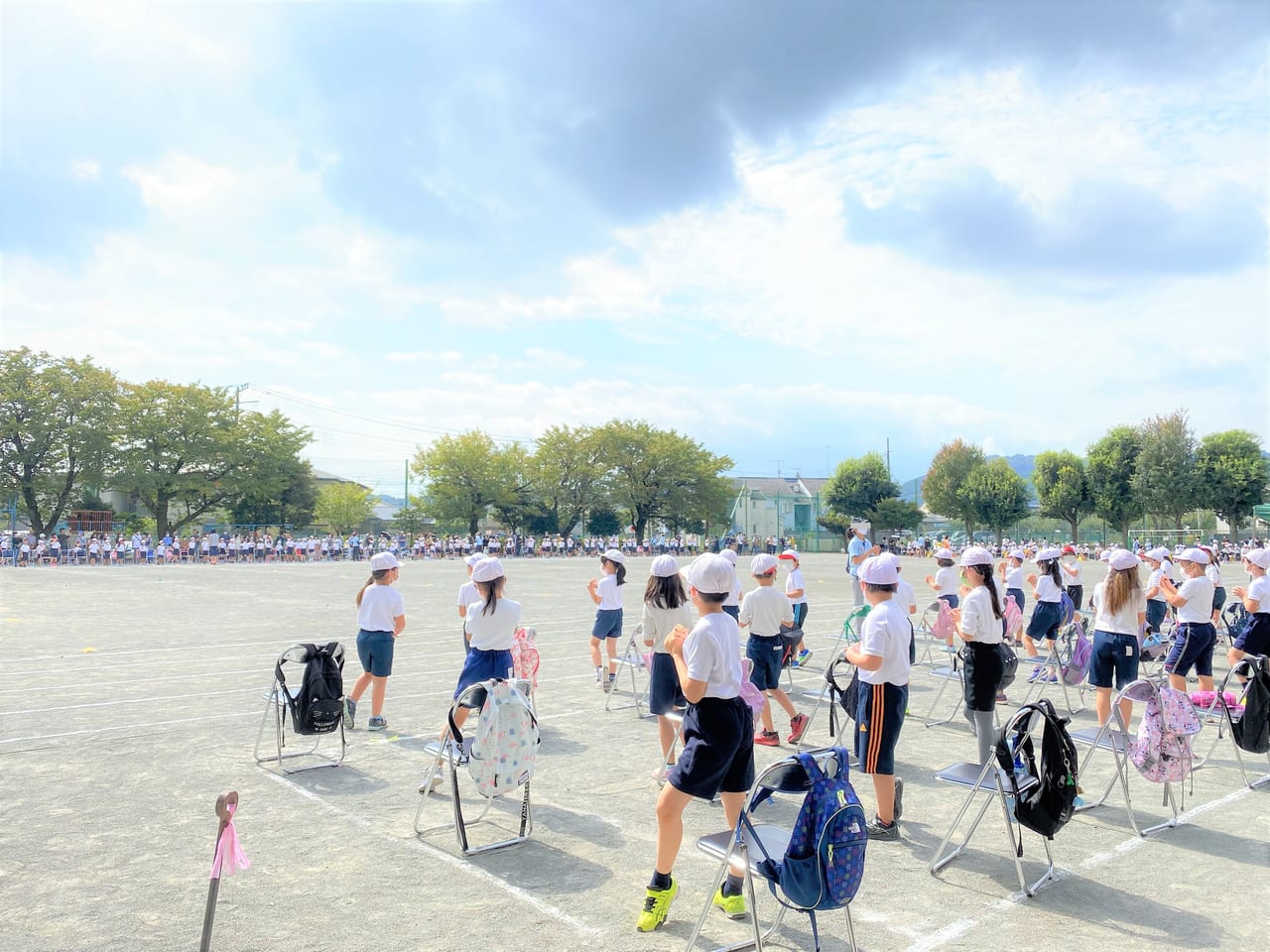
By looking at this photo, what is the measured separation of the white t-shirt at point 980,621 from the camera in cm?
662

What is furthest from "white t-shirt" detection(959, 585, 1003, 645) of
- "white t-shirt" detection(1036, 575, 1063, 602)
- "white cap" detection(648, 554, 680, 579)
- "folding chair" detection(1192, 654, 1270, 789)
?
"white t-shirt" detection(1036, 575, 1063, 602)

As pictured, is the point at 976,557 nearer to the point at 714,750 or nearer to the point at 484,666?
the point at 714,750

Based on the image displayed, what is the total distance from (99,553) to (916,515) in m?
64.1

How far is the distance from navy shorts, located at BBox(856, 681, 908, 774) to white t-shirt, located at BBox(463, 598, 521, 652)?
2885 millimetres

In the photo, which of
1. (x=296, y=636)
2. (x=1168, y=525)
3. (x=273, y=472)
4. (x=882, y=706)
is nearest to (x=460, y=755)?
(x=882, y=706)

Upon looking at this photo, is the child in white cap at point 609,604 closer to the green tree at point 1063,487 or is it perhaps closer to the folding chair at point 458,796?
the folding chair at point 458,796

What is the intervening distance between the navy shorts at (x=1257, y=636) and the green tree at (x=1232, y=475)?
62644 mm

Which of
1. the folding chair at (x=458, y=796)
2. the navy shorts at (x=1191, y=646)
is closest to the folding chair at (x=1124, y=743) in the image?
the navy shorts at (x=1191, y=646)

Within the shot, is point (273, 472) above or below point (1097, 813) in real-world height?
above

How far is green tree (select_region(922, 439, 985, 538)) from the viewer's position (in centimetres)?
8125

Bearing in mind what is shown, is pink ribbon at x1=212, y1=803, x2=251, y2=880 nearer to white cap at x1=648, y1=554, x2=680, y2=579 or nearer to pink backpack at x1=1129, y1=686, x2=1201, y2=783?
white cap at x1=648, y1=554, x2=680, y2=579

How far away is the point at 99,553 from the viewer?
1812 inches

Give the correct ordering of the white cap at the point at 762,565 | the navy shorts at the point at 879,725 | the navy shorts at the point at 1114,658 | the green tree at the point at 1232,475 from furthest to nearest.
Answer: the green tree at the point at 1232,475 < the white cap at the point at 762,565 < the navy shorts at the point at 1114,658 < the navy shorts at the point at 879,725

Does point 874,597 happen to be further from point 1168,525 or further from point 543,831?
point 1168,525
